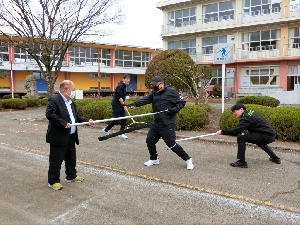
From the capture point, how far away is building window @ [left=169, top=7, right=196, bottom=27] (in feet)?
106

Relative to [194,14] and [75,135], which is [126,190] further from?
[194,14]

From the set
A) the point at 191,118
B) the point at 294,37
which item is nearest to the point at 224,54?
the point at 191,118

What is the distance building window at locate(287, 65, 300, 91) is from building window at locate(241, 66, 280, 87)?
3.40 feet

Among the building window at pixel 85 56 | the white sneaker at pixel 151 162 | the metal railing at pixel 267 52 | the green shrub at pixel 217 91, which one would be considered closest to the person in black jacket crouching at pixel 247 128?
the white sneaker at pixel 151 162

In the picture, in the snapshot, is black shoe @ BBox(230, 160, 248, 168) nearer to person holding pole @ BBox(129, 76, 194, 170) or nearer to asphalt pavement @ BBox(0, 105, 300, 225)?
asphalt pavement @ BBox(0, 105, 300, 225)

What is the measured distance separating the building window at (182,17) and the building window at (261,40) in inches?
242

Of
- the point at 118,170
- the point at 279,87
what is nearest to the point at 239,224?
the point at 118,170

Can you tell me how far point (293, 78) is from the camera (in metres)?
27.6

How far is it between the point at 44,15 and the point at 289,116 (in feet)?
39.0

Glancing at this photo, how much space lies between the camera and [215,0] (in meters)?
30.7

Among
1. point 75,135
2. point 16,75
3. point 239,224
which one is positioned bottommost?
point 239,224

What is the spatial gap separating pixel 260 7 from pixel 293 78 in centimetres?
743

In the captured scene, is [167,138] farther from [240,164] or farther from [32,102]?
[32,102]

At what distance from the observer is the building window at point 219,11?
29.9 metres
